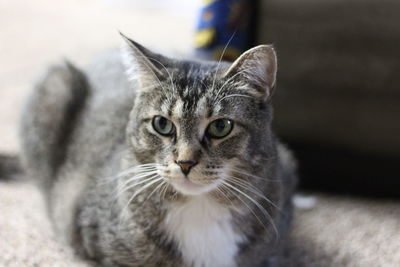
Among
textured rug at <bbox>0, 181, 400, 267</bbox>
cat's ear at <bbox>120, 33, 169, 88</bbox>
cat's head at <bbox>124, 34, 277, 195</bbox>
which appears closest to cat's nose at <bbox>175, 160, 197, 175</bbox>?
cat's head at <bbox>124, 34, 277, 195</bbox>

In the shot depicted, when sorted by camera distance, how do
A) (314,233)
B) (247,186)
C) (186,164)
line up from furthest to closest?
(314,233)
(247,186)
(186,164)

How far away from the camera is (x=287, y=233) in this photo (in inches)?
58.9

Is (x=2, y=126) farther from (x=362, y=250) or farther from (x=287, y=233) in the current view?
(x=362, y=250)

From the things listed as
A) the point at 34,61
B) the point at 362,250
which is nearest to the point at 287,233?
the point at 362,250

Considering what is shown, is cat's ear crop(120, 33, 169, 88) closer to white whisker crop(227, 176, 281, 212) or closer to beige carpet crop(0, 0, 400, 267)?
white whisker crop(227, 176, 281, 212)

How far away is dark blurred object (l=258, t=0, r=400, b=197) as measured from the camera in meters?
1.58

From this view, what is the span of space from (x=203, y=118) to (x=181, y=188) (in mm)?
171

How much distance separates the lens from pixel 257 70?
3.81ft

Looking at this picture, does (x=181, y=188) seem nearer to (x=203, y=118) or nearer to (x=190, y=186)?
(x=190, y=186)

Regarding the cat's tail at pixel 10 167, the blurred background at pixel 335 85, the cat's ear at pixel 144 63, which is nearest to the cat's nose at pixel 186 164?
the cat's ear at pixel 144 63

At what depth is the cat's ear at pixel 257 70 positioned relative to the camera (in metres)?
1.13

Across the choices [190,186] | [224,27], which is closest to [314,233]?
[190,186]

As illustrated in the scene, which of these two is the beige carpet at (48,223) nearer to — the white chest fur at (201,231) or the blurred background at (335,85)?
the blurred background at (335,85)

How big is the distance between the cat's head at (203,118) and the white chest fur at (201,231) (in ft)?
0.32
